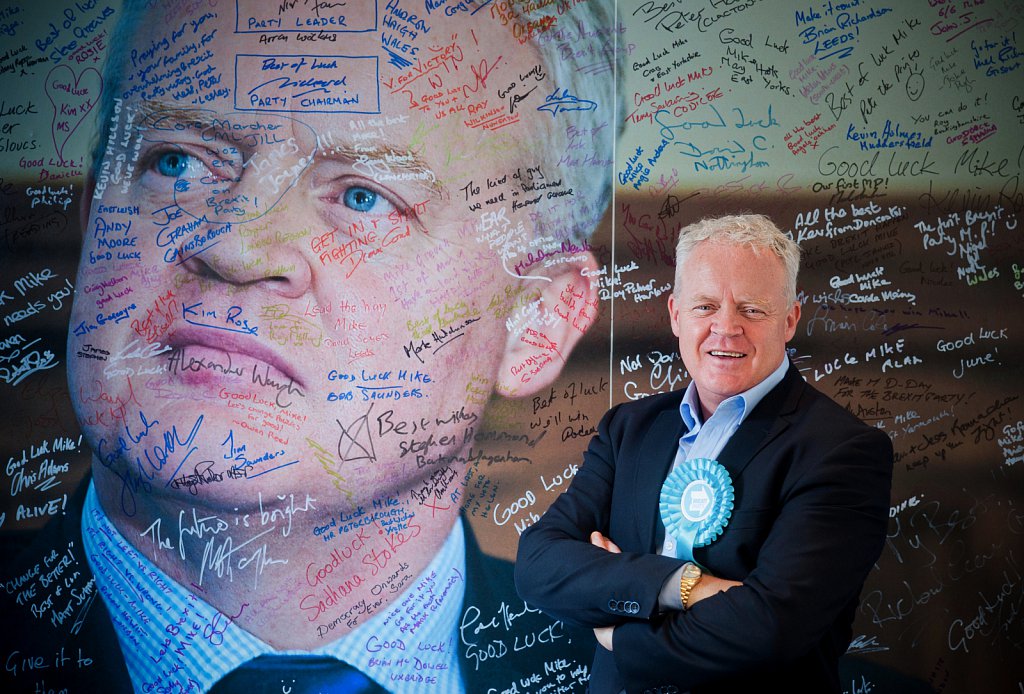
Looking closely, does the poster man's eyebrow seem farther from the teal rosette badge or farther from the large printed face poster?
the teal rosette badge

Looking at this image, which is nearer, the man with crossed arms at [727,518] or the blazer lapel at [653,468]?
the man with crossed arms at [727,518]

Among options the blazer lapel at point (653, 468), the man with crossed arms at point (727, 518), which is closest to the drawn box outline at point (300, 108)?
the man with crossed arms at point (727, 518)

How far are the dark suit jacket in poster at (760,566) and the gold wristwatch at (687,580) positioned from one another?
3cm

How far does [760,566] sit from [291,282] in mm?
2291

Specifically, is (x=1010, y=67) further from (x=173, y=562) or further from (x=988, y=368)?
(x=173, y=562)

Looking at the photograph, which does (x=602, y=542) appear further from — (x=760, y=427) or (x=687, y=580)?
(x=760, y=427)

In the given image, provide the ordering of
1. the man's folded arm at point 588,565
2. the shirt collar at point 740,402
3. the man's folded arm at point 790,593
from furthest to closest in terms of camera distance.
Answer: the shirt collar at point 740,402
the man's folded arm at point 588,565
the man's folded arm at point 790,593

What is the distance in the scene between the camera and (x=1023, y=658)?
3625 millimetres

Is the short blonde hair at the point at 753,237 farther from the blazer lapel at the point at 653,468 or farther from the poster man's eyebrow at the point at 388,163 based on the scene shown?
the poster man's eyebrow at the point at 388,163

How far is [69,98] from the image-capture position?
11.6 ft

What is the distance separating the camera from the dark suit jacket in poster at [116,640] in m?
3.46

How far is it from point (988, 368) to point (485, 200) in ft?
6.93

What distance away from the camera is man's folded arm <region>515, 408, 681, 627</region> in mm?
1767

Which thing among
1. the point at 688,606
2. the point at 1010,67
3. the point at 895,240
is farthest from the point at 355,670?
the point at 1010,67
